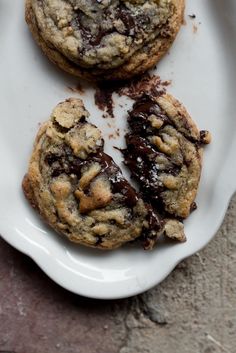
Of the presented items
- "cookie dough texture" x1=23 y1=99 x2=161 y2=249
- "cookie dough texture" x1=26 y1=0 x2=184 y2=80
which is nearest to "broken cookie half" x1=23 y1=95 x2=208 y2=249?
"cookie dough texture" x1=23 y1=99 x2=161 y2=249

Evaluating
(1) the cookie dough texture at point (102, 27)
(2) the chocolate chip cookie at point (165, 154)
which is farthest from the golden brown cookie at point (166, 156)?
(1) the cookie dough texture at point (102, 27)

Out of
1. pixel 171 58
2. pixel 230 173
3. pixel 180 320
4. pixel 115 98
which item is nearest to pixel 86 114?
pixel 115 98

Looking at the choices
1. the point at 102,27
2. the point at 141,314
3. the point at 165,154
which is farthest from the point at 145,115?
the point at 141,314

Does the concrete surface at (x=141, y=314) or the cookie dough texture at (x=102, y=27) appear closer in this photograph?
the cookie dough texture at (x=102, y=27)

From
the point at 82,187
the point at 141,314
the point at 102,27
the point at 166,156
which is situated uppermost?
the point at 102,27

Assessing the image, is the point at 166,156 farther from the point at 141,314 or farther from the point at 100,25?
the point at 141,314

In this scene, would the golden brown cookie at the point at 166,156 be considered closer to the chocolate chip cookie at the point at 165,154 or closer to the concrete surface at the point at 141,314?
the chocolate chip cookie at the point at 165,154

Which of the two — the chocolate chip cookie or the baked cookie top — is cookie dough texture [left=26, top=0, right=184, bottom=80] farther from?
the chocolate chip cookie

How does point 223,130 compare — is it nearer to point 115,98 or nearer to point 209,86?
point 209,86
